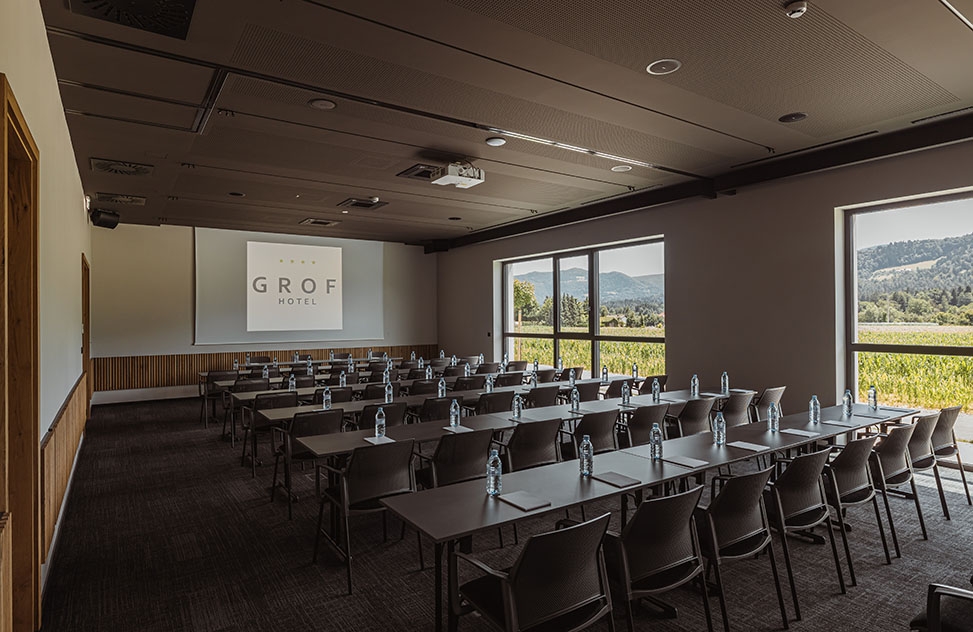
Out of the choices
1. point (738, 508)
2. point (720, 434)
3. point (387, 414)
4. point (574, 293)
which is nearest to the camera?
point (738, 508)

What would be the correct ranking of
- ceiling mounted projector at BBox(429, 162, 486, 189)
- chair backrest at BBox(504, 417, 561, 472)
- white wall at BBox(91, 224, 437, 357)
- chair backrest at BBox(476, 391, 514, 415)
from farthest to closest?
white wall at BBox(91, 224, 437, 357)
ceiling mounted projector at BBox(429, 162, 486, 189)
chair backrest at BBox(476, 391, 514, 415)
chair backrest at BBox(504, 417, 561, 472)

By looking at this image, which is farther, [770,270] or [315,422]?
[770,270]

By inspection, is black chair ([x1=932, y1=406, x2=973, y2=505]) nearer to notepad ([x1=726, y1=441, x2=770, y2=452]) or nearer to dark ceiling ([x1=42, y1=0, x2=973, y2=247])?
notepad ([x1=726, y1=441, x2=770, y2=452])

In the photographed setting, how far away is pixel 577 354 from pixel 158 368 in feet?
26.8

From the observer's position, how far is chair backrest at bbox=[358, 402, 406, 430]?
17.6 ft

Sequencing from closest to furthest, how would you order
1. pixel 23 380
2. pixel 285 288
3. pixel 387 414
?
pixel 23 380, pixel 387 414, pixel 285 288

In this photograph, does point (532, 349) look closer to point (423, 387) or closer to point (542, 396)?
point (423, 387)

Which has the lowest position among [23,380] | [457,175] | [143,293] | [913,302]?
[23,380]

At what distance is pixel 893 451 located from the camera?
4.01 m

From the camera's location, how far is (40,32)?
3.48 m

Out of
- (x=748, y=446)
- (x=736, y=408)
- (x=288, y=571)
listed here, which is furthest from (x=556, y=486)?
(x=736, y=408)

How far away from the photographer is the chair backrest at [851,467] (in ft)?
11.6

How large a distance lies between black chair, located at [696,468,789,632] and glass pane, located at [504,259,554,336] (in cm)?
828

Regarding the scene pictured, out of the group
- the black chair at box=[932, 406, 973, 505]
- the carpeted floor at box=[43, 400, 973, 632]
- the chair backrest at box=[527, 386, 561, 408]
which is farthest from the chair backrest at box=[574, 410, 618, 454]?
the black chair at box=[932, 406, 973, 505]
